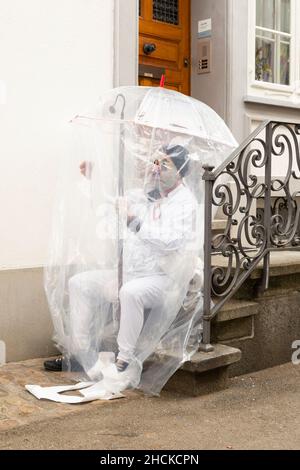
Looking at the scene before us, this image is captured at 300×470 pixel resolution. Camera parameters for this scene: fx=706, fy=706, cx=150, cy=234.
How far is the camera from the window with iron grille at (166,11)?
684 centimetres

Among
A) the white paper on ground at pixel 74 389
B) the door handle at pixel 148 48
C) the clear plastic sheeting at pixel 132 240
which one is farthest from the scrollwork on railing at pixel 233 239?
the door handle at pixel 148 48

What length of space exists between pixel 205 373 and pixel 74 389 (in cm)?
80

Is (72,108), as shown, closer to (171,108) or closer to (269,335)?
(171,108)

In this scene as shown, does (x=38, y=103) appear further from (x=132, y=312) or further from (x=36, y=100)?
(x=132, y=312)

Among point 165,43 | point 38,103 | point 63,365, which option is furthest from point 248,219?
point 165,43

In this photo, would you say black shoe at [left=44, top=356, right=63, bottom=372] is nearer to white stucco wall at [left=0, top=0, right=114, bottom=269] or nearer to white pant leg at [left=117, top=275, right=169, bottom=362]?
white pant leg at [left=117, top=275, right=169, bottom=362]

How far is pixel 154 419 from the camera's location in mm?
3854

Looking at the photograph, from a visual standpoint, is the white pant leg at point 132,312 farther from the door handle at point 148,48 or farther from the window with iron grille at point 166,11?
the window with iron grille at point 166,11

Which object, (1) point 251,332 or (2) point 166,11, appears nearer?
(1) point 251,332

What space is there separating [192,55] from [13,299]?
3.42 m

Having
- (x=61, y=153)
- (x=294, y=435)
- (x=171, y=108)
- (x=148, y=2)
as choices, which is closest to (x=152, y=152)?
(x=171, y=108)

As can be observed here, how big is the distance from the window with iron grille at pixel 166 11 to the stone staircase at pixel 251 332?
9.13 ft

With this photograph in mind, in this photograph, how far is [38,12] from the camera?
5.05m

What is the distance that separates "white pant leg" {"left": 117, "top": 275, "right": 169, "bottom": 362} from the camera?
14.0 feet
